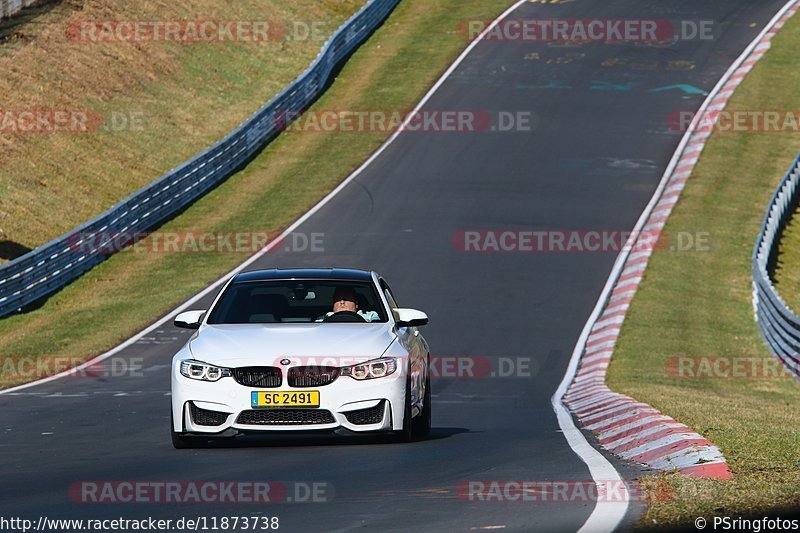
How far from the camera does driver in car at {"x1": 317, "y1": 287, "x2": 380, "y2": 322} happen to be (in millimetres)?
12534

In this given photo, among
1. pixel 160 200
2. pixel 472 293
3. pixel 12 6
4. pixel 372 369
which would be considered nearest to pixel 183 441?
pixel 372 369

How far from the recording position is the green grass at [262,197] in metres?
24.6

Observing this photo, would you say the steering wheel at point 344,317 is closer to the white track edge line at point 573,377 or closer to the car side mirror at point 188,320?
the car side mirror at point 188,320

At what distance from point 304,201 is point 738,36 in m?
21.2

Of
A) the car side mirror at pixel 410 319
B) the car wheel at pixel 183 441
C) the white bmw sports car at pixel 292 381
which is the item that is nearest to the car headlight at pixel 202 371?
the white bmw sports car at pixel 292 381

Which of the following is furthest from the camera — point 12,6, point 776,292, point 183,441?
point 12,6

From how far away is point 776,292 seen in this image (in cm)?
2544

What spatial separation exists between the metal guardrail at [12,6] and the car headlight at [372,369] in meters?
34.7

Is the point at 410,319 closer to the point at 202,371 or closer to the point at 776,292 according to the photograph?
the point at 202,371

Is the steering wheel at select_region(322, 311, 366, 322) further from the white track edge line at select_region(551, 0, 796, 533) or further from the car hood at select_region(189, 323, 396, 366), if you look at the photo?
the white track edge line at select_region(551, 0, 796, 533)

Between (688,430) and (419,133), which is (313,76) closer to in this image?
(419,133)

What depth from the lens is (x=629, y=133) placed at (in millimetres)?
39625

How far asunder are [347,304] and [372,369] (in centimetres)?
129

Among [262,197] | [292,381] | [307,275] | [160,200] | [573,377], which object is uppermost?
[307,275]
